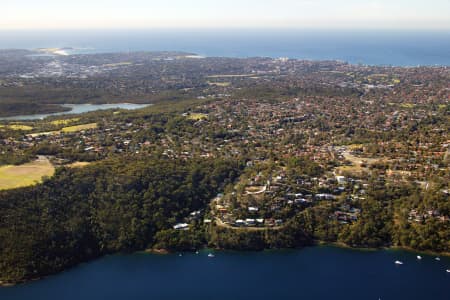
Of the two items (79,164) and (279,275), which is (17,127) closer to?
(79,164)

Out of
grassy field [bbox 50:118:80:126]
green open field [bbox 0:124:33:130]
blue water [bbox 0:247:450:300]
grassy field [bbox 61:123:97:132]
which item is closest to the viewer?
blue water [bbox 0:247:450:300]

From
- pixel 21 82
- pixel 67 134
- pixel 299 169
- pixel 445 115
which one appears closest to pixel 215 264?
pixel 299 169

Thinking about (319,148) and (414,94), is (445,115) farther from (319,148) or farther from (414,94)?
(319,148)

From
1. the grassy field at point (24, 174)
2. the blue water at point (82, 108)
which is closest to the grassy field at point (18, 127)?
the blue water at point (82, 108)

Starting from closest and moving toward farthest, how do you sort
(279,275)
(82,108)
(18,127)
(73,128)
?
(279,275)
(73,128)
(18,127)
(82,108)

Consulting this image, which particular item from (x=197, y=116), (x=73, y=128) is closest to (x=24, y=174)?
(x=73, y=128)

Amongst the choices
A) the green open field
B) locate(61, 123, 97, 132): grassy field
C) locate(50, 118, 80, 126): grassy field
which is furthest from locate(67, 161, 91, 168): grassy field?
the green open field

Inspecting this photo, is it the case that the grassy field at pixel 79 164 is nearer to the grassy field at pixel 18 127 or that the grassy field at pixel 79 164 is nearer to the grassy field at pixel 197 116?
the grassy field at pixel 18 127

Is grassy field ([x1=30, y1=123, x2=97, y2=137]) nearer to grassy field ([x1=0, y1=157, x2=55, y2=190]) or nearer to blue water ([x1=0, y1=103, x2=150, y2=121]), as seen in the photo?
grassy field ([x1=0, y1=157, x2=55, y2=190])

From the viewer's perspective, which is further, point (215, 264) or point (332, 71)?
point (332, 71)
